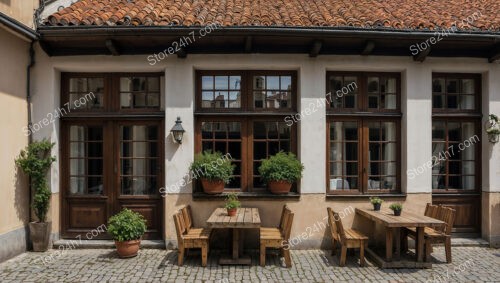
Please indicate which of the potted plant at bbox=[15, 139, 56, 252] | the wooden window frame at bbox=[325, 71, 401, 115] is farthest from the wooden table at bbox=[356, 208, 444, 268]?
the potted plant at bbox=[15, 139, 56, 252]

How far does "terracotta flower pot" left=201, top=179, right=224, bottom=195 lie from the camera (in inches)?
263

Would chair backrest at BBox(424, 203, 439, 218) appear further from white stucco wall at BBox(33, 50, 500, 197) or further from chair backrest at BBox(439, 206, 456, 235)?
white stucco wall at BBox(33, 50, 500, 197)

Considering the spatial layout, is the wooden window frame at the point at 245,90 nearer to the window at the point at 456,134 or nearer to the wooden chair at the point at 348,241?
the wooden chair at the point at 348,241

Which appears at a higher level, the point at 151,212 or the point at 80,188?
the point at 80,188

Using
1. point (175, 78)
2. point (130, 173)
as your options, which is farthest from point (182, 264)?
point (175, 78)

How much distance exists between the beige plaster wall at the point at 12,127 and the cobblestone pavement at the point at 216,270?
0.82m

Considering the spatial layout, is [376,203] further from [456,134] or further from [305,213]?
[456,134]

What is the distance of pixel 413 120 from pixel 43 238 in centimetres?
756

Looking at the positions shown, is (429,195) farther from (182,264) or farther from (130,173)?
(130,173)

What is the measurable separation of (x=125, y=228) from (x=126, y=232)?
0.26 feet

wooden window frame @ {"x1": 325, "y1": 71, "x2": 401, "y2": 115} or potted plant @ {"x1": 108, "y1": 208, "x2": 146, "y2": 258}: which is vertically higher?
wooden window frame @ {"x1": 325, "y1": 71, "x2": 401, "y2": 115}

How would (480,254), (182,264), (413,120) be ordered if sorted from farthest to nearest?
1. (413,120)
2. (480,254)
3. (182,264)

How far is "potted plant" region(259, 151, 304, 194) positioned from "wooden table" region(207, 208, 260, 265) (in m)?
0.64

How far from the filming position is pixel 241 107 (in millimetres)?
7090
